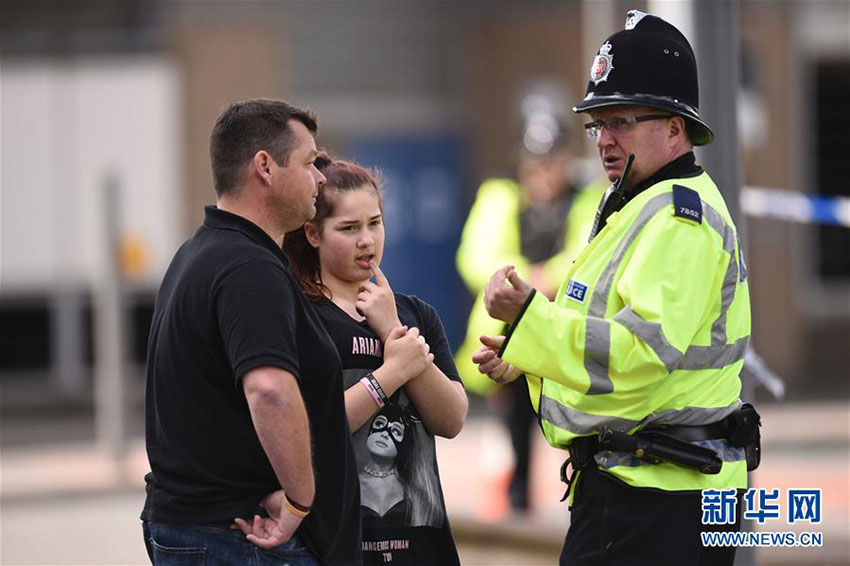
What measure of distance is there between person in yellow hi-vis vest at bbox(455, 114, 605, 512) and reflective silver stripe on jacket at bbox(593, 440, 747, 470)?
4.21 meters

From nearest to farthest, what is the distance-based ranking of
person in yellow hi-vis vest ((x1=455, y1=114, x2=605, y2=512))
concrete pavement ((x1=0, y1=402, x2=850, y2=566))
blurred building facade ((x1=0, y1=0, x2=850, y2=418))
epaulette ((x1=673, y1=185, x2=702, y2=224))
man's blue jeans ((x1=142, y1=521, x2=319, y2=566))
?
man's blue jeans ((x1=142, y1=521, x2=319, y2=566))
epaulette ((x1=673, y1=185, x2=702, y2=224))
concrete pavement ((x1=0, y1=402, x2=850, y2=566))
person in yellow hi-vis vest ((x1=455, y1=114, x2=605, y2=512))
blurred building facade ((x1=0, y1=0, x2=850, y2=418))

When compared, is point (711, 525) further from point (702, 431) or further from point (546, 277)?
point (546, 277)

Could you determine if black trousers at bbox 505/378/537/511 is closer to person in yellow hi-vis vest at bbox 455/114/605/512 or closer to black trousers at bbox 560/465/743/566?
person in yellow hi-vis vest at bbox 455/114/605/512

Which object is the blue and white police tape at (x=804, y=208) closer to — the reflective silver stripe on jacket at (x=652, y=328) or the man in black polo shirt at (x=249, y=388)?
the reflective silver stripe on jacket at (x=652, y=328)

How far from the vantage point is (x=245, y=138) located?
401cm

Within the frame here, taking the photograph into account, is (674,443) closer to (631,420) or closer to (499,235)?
(631,420)

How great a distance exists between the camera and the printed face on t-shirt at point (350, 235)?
4484mm

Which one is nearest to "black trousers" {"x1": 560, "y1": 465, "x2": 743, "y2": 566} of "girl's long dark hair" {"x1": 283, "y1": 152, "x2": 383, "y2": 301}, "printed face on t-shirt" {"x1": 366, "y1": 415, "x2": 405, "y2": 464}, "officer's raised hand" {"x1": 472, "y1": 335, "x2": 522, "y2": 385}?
"officer's raised hand" {"x1": 472, "y1": 335, "x2": 522, "y2": 385}

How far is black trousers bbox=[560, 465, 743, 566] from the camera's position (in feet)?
13.6

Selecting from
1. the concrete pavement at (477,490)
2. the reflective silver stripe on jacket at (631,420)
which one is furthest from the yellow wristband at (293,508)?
the concrete pavement at (477,490)

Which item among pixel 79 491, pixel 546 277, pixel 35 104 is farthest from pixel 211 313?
pixel 35 104

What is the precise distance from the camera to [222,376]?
391cm

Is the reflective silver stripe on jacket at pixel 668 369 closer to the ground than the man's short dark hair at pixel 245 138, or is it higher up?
closer to the ground

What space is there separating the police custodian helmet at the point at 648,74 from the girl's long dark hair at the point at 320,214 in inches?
26.5
